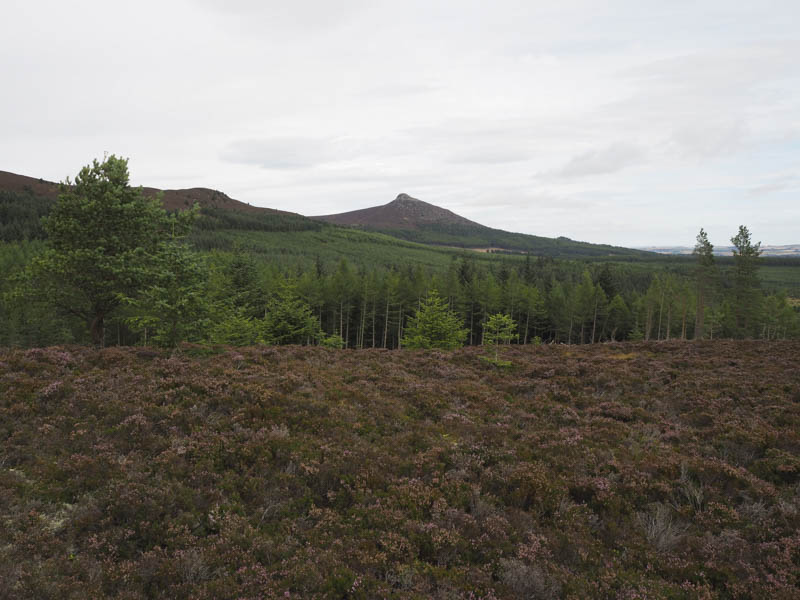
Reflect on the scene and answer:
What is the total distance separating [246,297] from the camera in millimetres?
44406

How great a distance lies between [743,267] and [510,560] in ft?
206

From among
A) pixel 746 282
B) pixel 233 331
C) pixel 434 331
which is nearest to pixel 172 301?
pixel 233 331

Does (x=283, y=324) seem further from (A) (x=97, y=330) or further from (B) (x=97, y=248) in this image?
(B) (x=97, y=248)

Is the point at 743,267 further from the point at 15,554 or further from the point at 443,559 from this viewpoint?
the point at 15,554

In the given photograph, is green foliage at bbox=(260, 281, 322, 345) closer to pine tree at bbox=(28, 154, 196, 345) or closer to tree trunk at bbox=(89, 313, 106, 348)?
tree trunk at bbox=(89, 313, 106, 348)

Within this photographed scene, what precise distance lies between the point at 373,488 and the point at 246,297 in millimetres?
40832

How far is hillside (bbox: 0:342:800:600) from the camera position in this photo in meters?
5.53

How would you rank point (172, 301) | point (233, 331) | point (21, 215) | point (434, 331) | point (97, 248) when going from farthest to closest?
point (21, 215)
point (434, 331)
point (233, 331)
point (172, 301)
point (97, 248)

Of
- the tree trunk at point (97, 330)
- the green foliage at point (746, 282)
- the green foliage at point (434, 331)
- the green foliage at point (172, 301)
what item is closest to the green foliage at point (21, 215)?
the tree trunk at point (97, 330)

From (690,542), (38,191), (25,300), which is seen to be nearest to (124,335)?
(25,300)

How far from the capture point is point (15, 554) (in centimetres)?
545

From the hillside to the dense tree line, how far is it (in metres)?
3.56

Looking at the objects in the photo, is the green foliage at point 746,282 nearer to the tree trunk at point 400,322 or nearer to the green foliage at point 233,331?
the tree trunk at point 400,322

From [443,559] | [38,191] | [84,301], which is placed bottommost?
[443,559]
